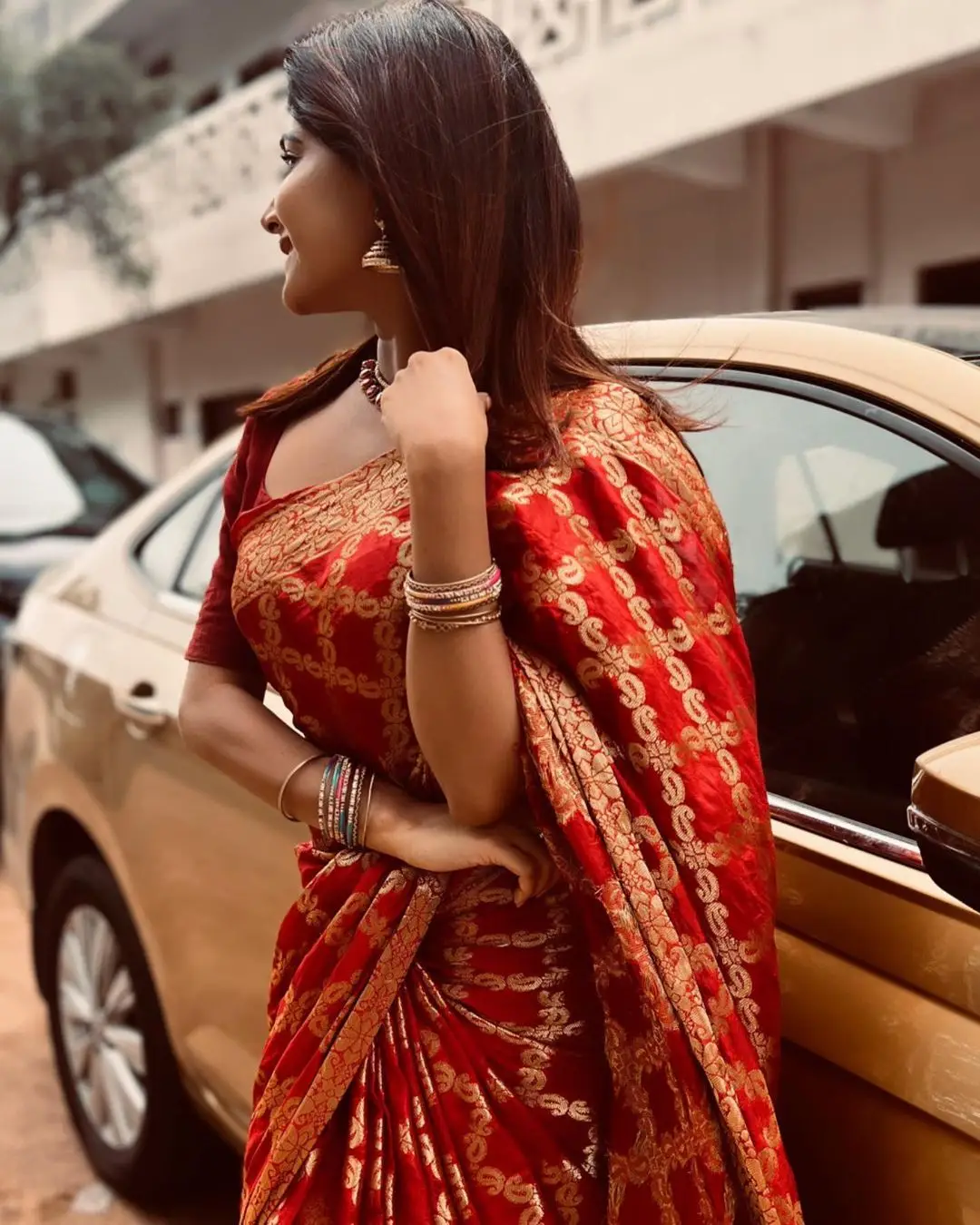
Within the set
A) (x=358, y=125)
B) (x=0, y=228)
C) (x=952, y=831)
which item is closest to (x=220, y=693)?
(x=358, y=125)

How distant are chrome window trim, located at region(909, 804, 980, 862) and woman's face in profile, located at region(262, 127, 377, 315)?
0.56 metres

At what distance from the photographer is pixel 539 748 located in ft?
2.87

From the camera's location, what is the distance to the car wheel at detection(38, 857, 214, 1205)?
1962 mm

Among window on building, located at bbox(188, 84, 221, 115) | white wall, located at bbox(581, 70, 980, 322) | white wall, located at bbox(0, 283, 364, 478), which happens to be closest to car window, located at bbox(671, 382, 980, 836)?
white wall, located at bbox(581, 70, 980, 322)

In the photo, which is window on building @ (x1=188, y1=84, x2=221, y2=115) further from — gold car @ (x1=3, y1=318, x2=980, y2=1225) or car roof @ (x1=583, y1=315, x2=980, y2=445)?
car roof @ (x1=583, y1=315, x2=980, y2=445)

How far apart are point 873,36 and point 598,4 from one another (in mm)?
1182

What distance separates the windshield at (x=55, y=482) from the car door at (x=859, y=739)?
345 centimetres

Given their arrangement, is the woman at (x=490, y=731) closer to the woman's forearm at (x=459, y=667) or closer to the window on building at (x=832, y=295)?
the woman's forearm at (x=459, y=667)

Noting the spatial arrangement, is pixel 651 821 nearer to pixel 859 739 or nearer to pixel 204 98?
pixel 859 739

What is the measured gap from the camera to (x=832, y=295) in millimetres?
4621

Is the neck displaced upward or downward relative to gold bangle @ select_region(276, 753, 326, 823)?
upward

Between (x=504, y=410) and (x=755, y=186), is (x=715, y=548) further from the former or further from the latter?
(x=755, y=186)

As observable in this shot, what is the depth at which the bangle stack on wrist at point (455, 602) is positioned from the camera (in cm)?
85

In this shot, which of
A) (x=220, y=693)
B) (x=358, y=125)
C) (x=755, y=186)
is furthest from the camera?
(x=755, y=186)
